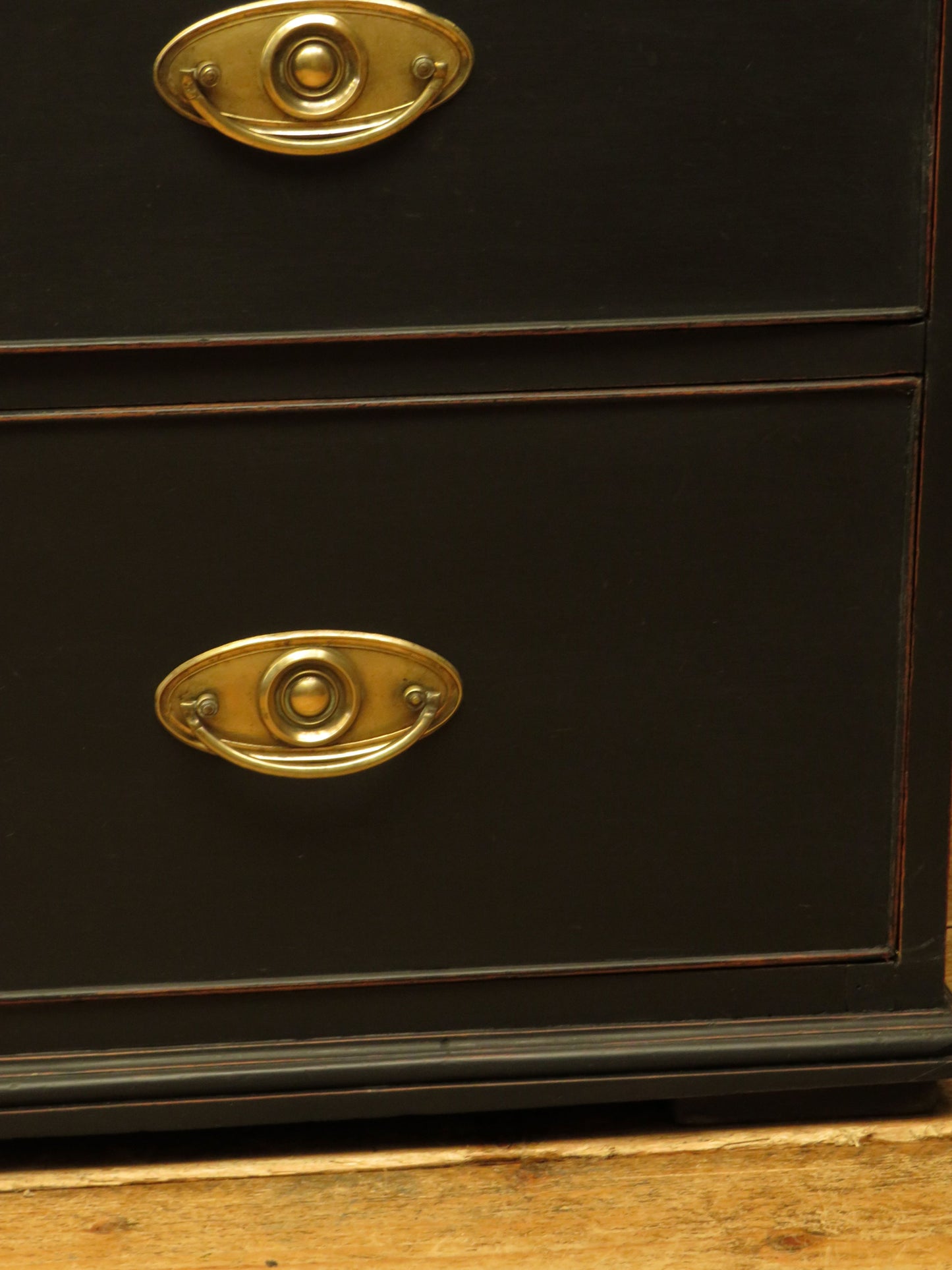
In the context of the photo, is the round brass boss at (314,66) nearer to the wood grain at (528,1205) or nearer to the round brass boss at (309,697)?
the round brass boss at (309,697)

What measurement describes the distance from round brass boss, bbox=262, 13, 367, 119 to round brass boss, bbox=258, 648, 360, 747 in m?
0.25

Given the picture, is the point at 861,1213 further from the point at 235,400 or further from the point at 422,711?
the point at 235,400

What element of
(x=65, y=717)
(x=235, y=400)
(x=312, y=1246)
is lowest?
(x=312, y=1246)

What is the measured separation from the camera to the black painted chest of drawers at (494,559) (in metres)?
0.56

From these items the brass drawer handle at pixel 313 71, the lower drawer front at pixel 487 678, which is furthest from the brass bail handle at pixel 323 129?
the lower drawer front at pixel 487 678

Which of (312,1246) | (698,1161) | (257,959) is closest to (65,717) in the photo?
(257,959)

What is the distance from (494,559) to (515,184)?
0.56 ft

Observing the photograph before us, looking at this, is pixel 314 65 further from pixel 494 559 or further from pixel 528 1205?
pixel 528 1205

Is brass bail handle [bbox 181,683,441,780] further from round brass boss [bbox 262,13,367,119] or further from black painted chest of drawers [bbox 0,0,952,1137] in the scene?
round brass boss [bbox 262,13,367,119]

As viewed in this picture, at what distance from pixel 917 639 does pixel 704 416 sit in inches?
6.2

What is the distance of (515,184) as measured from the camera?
0.57 meters

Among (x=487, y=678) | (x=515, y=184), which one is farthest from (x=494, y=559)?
(x=515, y=184)

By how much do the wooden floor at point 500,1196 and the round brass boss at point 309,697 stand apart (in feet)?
0.77

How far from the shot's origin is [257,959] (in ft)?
2.17
